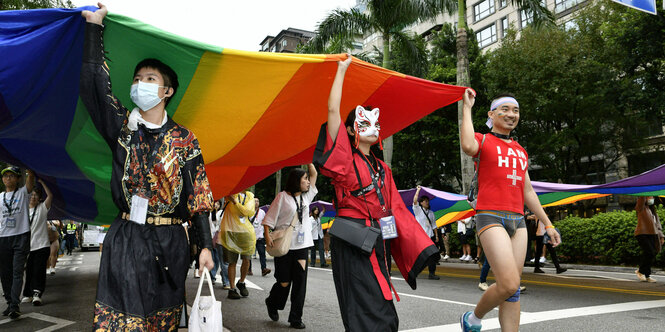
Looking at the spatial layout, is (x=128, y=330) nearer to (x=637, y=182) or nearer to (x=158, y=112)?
(x=158, y=112)

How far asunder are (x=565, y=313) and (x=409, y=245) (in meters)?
3.87

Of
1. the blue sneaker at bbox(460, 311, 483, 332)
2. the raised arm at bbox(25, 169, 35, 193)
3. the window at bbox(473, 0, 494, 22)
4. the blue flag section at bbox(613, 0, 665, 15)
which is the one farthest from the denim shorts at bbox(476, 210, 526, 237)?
the window at bbox(473, 0, 494, 22)

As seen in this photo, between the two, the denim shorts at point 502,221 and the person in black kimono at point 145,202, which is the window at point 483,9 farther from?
the person in black kimono at point 145,202

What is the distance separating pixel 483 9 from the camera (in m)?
43.3

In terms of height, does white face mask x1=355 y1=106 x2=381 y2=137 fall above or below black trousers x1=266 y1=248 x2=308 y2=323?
above

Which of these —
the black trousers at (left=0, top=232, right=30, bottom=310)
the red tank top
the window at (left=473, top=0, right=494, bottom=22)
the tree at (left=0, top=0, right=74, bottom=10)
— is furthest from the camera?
the window at (left=473, top=0, right=494, bottom=22)

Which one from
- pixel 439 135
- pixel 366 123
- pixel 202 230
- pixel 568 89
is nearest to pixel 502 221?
pixel 366 123

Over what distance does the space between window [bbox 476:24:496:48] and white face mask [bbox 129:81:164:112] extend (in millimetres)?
42680

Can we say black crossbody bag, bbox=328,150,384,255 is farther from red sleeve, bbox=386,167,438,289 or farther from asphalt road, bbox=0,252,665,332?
asphalt road, bbox=0,252,665,332

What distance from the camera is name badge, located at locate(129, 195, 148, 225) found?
2801 mm

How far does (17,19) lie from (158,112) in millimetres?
1258

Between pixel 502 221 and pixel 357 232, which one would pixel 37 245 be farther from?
pixel 502 221

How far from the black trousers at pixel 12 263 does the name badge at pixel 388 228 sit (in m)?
5.68

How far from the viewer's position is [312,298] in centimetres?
817
